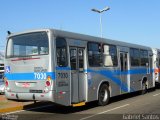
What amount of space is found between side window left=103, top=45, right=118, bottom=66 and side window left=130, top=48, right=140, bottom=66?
2.37 metres

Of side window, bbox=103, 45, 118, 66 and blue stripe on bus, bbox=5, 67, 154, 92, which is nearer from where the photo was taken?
blue stripe on bus, bbox=5, 67, 154, 92

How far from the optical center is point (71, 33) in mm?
13422

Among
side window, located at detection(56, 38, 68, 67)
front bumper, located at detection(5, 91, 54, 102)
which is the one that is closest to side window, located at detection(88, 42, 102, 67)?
side window, located at detection(56, 38, 68, 67)

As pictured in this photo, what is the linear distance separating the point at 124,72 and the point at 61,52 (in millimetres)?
6032

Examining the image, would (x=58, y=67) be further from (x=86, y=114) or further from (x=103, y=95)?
(x=103, y=95)

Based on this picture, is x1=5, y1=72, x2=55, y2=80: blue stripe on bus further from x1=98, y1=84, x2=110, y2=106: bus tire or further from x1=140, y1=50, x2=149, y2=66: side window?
x1=140, y1=50, x2=149, y2=66: side window

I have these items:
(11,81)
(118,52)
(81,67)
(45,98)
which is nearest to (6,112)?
(11,81)

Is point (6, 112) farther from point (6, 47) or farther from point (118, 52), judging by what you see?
point (118, 52)

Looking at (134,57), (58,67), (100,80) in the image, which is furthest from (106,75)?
(134,57)

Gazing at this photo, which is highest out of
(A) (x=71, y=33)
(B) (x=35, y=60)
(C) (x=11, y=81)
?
(A) (x=71, y=33)

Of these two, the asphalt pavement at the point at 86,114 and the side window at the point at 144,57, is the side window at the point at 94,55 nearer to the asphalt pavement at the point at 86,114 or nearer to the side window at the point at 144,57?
the asphalt pavement at the point at 86,114

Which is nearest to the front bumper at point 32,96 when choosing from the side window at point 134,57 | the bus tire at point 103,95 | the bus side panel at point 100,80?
the bus side panel at point 100,80

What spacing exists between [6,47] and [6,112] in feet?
Answer: 8.73

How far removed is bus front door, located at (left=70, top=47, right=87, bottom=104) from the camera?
43.3 feet
